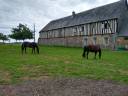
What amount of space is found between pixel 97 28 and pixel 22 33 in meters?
34.7

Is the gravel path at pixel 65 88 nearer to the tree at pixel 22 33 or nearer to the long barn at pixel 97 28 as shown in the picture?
the long barn at pixel 97 28

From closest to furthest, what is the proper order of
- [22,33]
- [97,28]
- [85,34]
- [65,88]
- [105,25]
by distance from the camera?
[65,88] → [105,25] → [97,28] → [85,34] → [22,33]

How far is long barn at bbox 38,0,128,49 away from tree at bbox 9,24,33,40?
1413 centimetres

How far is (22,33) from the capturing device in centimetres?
7781

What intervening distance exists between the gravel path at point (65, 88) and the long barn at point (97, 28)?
33.8 metres

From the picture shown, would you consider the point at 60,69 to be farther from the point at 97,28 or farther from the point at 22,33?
the point at 22,33

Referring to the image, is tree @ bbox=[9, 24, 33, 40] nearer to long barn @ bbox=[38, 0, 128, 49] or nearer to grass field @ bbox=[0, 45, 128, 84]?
long barn @ bbox=[38, 0, 128, 49]

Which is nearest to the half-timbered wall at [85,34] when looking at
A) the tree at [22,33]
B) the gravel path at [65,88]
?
the tree at [22,33]

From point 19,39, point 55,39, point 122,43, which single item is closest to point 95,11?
point 122,43

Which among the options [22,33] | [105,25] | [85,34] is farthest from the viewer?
[22,33]

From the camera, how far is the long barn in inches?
1706

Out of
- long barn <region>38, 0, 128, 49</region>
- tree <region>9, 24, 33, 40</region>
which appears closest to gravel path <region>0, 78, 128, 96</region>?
long barn <region>38, 0, 128, 49</region>

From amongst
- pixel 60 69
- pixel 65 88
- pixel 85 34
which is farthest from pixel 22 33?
pixel 65 88

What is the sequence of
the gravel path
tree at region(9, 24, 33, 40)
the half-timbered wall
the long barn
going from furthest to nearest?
tree at region(9, 24, 33, 40), the half-timbered wall, the long barn, the gravel path
